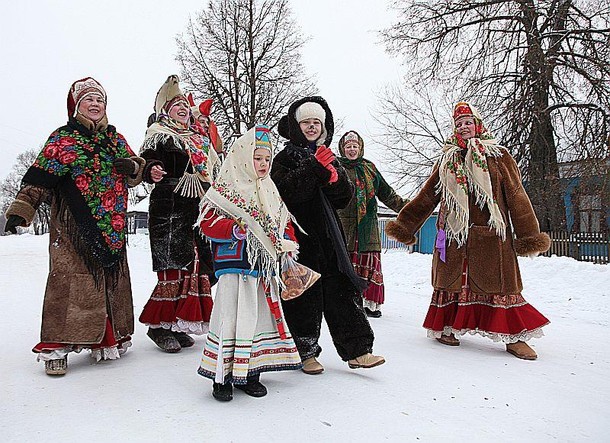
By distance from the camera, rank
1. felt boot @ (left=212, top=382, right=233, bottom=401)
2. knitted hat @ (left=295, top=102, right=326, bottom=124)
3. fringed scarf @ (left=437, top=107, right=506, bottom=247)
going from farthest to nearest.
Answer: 1. fringed scarf @ (left=437, top=107, right=506, bottom=247)
2. knitted hat @ (left=295, top=102, right=326, bottom=124)
3. felt boot @ (left=212, top=382, right=233, bottom=401)

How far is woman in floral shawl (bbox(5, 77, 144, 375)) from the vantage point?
3.69 meters

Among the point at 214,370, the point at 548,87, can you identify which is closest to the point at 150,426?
the point at 214,370

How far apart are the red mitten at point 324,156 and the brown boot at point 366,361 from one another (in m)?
1.27

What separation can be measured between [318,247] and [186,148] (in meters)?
1.44

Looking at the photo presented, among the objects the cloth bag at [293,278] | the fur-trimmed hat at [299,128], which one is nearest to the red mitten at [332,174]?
the fur-trimmed hat at [299,128]

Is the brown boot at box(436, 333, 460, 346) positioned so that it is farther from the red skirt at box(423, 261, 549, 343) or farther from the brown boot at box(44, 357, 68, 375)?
the brown boot at box(44, 357, 68, 375)

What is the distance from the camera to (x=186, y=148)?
14.6ft

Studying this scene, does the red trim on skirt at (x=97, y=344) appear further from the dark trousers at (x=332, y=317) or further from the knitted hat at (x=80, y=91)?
the knitted hat at (x=80, y=91)

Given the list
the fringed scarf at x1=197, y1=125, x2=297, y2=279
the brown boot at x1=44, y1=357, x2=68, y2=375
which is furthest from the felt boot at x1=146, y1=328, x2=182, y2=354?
the fringed scarf at x1=197, y1=125, x2=297, y2=279

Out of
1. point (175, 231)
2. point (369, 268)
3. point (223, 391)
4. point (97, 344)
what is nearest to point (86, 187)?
point (175, 231)

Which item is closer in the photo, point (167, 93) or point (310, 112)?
point (310, 112)

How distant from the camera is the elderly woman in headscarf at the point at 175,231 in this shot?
14.2ft

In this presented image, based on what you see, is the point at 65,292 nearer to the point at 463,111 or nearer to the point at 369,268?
the point at 369,268

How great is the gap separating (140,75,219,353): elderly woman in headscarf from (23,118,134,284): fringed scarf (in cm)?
43
